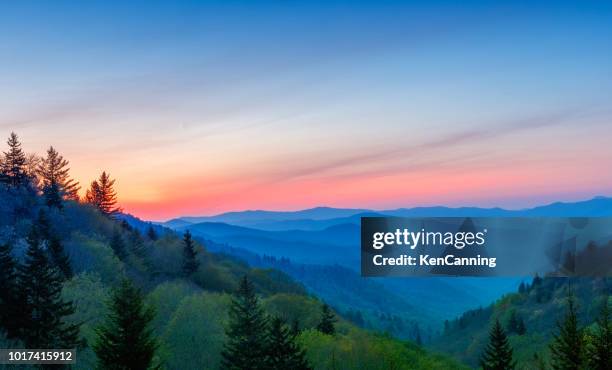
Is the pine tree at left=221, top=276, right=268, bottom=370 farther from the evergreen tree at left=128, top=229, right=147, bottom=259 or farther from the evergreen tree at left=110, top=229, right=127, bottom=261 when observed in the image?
the evergreen tree at left=128, top=229, right=147, bottom=259

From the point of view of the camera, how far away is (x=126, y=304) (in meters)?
28.4

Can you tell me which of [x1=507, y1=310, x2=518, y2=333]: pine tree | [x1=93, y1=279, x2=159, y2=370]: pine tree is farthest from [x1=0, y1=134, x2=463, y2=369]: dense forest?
[x1=507, y1=310, x2=518, y2=333]: pine tree

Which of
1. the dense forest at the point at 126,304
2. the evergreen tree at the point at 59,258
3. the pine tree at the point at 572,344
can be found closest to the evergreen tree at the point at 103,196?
the dense forest at the point at 126,304

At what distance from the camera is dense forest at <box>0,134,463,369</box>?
117 feet

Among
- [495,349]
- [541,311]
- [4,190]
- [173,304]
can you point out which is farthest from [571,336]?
[541,311]

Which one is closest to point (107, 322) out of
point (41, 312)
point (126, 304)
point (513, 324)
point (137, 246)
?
point (126, 304)

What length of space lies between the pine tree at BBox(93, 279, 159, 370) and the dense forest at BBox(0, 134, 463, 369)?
0.05m

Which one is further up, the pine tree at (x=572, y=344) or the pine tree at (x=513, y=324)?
the pine tree at (x=572, y=344)

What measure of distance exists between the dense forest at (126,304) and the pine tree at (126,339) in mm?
52

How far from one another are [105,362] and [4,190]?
2701 inches

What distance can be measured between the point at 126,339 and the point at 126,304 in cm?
181

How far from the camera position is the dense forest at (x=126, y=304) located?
3556 cm

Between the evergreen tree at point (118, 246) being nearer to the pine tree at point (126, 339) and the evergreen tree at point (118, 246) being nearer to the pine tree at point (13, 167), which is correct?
the pine tree at point (13, 167)

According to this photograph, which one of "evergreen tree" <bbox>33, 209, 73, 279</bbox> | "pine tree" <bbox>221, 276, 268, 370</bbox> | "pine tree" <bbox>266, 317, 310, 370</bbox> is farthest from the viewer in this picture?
"evergreen tree" <bbox>33, 209, 73, 279</bbox>
